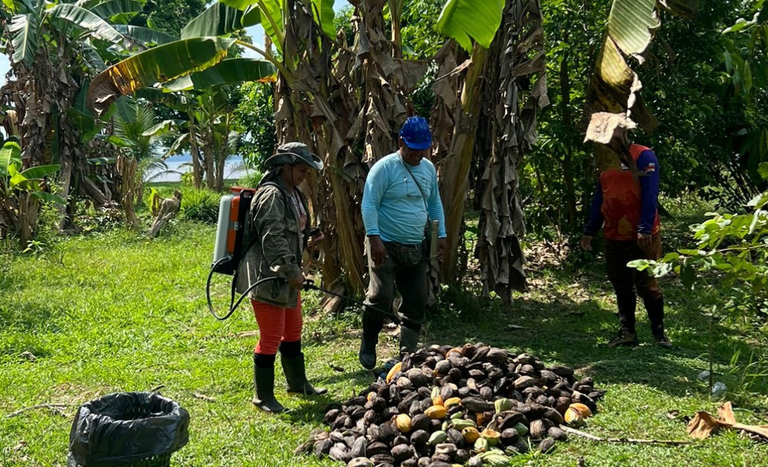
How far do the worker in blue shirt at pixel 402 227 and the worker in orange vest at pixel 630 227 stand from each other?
55.3 inches

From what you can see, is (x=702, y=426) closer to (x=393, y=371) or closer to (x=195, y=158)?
(x=393, y=371)

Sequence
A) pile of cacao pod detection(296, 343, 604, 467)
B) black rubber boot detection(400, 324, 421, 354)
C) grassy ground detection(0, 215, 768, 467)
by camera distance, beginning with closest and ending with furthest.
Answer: pile of cacao pod detection(296, 343, 604, 467) → grassy ground detection(0, 215, 768, 467) → black rubber boot detection(400, 324, 421, 354)

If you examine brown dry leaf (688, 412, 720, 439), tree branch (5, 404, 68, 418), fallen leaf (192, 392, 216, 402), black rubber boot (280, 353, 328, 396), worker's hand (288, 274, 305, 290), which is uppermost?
worker's hand (288, 274, 305, 290)

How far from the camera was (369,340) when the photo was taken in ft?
18.9

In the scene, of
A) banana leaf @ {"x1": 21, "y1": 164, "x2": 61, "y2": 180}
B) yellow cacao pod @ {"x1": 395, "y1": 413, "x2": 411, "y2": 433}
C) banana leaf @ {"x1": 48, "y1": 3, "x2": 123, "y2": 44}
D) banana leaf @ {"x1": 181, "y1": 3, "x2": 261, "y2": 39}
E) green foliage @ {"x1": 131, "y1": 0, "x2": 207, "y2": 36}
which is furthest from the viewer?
green foliage @ {"x1": 131, "y1": 0, "x2": 207, "y2": 36}

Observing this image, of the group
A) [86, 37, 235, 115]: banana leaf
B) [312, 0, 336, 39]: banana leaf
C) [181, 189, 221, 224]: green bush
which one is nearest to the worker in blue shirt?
[312, 0, 336, 39]: banana leaf

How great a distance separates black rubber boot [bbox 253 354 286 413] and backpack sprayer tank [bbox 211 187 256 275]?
66 centimetres

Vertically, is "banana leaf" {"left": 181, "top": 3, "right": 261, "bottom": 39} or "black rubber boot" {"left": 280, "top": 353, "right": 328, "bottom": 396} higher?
"banana leaf" {"left": 181, "top": 3, "right": 261, "bottom": 39}

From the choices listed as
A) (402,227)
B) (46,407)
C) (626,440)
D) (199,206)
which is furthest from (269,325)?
(199,206)

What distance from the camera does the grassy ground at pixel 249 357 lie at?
164 inches

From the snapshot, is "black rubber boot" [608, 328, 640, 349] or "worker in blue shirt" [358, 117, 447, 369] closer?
"worker in blue shirt" [358, 117, 447, 369]

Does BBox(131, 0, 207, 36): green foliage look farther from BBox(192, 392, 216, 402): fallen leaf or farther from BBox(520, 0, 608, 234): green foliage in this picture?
BBox(192, 392, 216, 402): fallen leaf

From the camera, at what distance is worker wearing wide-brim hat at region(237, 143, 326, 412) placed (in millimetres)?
4629

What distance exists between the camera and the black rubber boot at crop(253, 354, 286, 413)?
4.80 m
